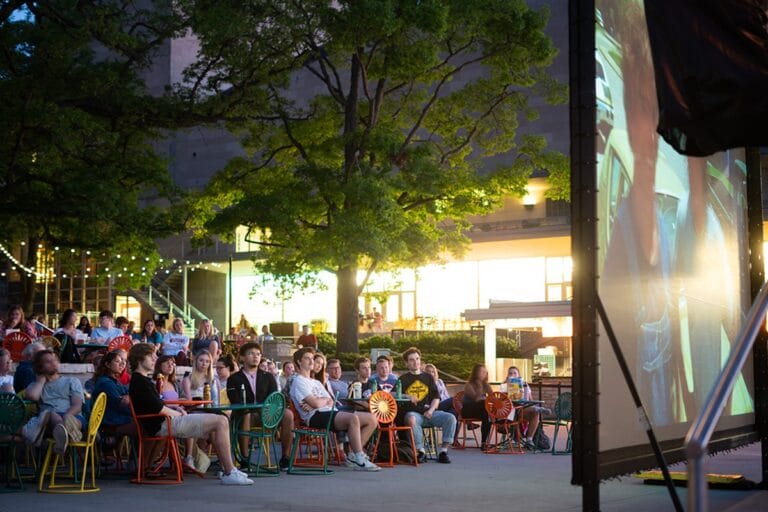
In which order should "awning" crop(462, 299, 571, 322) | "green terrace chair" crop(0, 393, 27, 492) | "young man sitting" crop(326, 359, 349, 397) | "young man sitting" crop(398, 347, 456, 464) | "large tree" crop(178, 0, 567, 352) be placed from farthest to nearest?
1. "awning" crop(462, 299, 571, 322)
2. "large tree" crop(178, 0, 567, 352)
3. "young man sitting" crop(326, 359, 349, 397)
4. "young man sitting" crop(398, 347, 456, 464)
5. "green terrace chair" crop(0, 393, 27, 492)

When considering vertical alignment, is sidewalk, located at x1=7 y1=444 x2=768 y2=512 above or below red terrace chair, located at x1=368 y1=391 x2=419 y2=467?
below

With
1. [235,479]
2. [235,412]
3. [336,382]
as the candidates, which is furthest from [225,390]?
[235,479]

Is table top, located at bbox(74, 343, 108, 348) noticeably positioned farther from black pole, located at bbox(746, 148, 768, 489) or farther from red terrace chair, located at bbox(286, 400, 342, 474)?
black pole, located at bbox(746, 148, 768, 489)

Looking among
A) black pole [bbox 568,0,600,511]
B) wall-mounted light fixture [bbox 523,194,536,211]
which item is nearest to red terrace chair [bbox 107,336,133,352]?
black pole [bbox 568,0,600,511]

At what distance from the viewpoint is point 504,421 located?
1667cm

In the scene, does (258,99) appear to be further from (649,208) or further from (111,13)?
(649,208)

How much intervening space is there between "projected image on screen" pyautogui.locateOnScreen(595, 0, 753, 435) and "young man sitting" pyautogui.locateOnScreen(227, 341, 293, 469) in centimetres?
597

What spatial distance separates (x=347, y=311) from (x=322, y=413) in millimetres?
14885

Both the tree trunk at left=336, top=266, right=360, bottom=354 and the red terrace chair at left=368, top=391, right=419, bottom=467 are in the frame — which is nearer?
the red terrace chair at left=368, top=391, right=419, bottom=467

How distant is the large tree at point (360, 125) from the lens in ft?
81.8

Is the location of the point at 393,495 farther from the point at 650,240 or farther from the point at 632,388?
the point at 632,388

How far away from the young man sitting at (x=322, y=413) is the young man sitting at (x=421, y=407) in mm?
1496

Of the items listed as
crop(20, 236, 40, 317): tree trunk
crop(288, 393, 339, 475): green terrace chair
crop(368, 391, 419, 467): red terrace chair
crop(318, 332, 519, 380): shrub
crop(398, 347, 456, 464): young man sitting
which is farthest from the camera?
crop(20, 236, 40, 317): tree trunk

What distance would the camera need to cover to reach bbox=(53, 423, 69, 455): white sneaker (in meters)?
10.7
